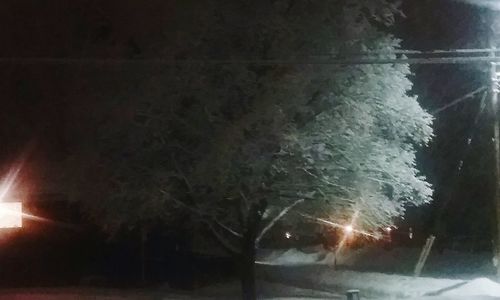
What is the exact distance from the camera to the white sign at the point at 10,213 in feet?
76.8

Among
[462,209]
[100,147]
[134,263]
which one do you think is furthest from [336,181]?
[462,209]

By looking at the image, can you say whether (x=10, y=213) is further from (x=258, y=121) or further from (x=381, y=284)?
Result: (x=381, y=284)

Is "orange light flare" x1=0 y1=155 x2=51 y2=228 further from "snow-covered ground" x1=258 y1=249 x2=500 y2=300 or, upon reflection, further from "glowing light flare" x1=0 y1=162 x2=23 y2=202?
"snow-covered ground" x1=258 y1=249 x2=500 y2=300

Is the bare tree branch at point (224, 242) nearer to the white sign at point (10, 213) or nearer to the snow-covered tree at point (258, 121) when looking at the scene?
the snow-covered tree at point (258, 121)

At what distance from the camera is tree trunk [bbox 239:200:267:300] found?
1666 cm

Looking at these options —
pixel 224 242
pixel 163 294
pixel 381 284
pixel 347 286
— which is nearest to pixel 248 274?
pixel 224 242

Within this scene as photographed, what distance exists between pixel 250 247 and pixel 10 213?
919cm

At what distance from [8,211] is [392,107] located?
1214cm

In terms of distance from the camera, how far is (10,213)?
23.6 m

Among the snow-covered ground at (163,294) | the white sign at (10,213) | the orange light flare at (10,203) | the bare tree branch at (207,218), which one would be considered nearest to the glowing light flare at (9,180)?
the orange light flare at (10,203)

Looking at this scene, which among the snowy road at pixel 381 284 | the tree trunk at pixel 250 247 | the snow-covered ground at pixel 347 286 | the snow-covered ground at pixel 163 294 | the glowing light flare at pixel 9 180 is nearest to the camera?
the tree trunk at pixel 250 247

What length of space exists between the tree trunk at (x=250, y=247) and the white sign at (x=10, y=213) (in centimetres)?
868

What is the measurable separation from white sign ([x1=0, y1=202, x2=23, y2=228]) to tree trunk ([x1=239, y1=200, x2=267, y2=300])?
8685 millimetres

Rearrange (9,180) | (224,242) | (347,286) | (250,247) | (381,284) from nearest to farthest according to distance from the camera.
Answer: (250,247) < (224,242) < (9,180) < (381,284) < (347,286)
